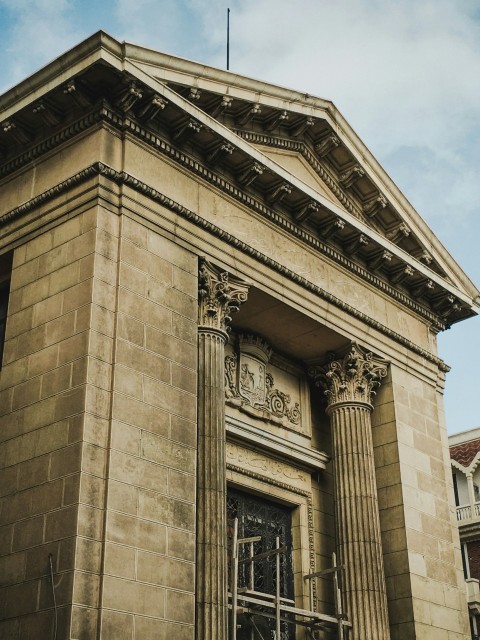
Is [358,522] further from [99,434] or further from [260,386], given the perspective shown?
[99,434]

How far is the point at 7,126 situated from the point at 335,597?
10.9 metres

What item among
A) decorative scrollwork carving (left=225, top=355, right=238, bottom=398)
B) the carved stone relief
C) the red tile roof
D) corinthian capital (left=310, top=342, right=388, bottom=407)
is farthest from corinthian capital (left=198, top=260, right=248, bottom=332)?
the red tile roof

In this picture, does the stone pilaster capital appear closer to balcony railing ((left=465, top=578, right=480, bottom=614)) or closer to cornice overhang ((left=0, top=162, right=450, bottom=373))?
cornice overhang ((left=0, top=162, right=450, bottom=373))

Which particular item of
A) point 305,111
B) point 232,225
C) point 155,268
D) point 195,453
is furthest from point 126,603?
point 305,111

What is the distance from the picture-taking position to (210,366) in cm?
1819

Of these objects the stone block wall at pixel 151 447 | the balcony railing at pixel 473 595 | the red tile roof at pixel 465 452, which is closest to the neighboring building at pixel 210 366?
the stone block wall at pixel 151 447

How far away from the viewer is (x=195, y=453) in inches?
662

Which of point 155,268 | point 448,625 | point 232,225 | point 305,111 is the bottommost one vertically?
point 448,625

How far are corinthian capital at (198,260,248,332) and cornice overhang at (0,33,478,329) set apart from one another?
1921mm

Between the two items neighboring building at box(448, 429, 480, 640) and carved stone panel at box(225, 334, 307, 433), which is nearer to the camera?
carved stone panel at box(225, 334, 307, 433)

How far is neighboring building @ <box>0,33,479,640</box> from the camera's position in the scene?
15258 millimetres

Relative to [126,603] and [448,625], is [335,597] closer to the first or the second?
[448,625]

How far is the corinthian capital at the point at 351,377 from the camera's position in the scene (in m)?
22.4

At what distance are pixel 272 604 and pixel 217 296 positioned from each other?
5757 mm
